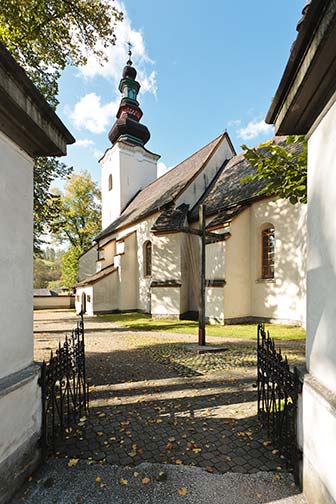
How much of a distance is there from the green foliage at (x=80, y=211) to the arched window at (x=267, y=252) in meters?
24.3

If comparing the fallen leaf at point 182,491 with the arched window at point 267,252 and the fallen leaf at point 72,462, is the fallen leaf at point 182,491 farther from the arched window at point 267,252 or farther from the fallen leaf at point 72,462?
the arched window at point 267,252

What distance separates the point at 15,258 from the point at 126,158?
74.5ft

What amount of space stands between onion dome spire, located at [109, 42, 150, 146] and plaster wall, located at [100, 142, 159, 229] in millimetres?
1441

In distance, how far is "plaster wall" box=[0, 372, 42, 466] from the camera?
2062mm

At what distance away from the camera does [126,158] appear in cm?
2333

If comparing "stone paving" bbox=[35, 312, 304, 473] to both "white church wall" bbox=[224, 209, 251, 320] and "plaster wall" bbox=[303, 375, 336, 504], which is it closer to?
"plaster wall" bbox=[303, 375, 336, 504]

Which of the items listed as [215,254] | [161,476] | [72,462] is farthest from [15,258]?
[215,254]

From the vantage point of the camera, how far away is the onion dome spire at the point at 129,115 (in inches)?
958

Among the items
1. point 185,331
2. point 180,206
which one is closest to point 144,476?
point 185,331

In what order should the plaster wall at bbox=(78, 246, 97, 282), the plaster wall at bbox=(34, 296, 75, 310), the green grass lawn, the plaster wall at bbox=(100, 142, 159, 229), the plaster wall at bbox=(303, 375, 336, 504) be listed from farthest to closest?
1. the plaster wall at bbox=(78, 246, 97, 282)
2. the plaster wall at bbox=(34, 296, 75, 310)
3. the plaster wall at bbox=(100, 142, 159, 229)
4. the green grass lawn
5. the plaster wall at bbox=(303, 375, 336, 504)

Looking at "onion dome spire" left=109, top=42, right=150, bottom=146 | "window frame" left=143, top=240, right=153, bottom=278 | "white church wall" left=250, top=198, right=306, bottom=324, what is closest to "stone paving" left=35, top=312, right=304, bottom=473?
"white church wall" left=250, top=198, right=306, bottom=324

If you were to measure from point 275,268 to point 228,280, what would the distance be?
1972 millimetres

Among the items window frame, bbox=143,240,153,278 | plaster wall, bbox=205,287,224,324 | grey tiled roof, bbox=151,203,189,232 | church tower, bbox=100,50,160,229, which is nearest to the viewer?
plaster wall, bbox=205,287,224,324

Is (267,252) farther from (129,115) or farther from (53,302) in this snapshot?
(53,302)
